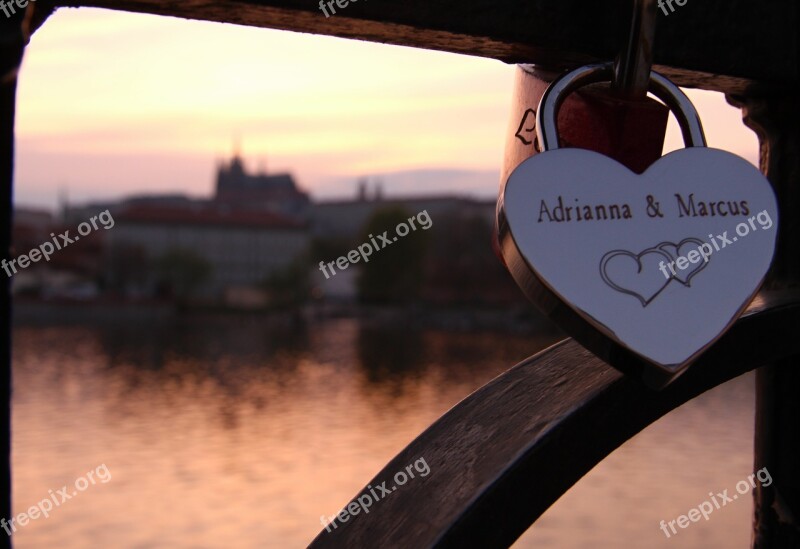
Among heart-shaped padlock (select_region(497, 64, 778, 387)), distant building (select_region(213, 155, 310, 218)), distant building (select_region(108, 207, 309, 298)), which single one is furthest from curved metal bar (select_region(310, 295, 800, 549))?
distant building (select_region(213, 155, 310, 218))

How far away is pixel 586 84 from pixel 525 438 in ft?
0.41

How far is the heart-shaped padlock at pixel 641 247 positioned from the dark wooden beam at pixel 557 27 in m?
0.06

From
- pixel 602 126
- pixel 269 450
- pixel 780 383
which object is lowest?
pixel 269 450

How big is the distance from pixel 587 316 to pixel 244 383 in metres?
13.9

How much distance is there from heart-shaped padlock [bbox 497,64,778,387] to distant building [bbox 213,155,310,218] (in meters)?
46.7

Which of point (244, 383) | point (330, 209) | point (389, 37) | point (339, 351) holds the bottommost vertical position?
point (330, 209)

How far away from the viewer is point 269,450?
9109 millimetres

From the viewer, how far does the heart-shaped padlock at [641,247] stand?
272 millimetres

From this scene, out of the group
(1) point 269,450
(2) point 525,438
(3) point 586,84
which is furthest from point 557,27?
(1) point 269,450

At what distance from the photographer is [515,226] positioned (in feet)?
0.90

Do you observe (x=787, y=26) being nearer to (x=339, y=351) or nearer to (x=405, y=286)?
(x=339, y=351)

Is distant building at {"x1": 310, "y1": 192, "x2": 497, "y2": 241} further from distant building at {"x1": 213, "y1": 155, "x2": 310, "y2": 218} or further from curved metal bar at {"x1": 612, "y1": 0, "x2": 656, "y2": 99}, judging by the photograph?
curved metal bar at {"x1": 612, "y1": 0, "x2": 656, "y2": 99}

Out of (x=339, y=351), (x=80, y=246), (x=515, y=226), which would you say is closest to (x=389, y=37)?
(x=515, y=226)

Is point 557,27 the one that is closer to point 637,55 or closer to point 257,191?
point 637,55
